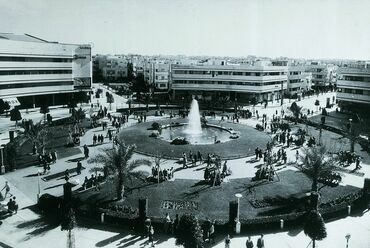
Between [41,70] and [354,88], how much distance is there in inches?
2312

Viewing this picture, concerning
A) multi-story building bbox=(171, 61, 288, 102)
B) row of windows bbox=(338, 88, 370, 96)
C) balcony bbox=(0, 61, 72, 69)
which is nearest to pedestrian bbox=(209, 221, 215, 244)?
balcony bbox=(0, 61, 72, 69)

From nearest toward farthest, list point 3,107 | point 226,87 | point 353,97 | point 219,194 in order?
point 219,194
point 3,107
point 353,97
point 226,87

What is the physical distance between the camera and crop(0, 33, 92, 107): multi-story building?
63500 millimetres

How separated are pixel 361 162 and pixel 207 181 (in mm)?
17795

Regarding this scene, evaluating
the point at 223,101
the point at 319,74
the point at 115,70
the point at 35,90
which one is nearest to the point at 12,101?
the point at 35,90

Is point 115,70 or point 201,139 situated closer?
point 201,139

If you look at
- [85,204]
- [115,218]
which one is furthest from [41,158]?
[115,218]

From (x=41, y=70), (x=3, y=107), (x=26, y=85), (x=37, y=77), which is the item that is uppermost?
(x=41, y=70)

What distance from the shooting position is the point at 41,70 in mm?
69812

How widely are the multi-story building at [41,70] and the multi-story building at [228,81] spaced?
877 inches

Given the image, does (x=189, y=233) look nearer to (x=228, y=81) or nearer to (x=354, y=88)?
(x=354, y=88)

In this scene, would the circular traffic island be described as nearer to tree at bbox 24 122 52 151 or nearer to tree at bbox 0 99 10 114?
tree at bbox 24 122 52 151

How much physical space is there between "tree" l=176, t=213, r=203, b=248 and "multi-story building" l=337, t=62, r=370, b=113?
61.6 m

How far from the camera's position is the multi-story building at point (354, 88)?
68881 mm
